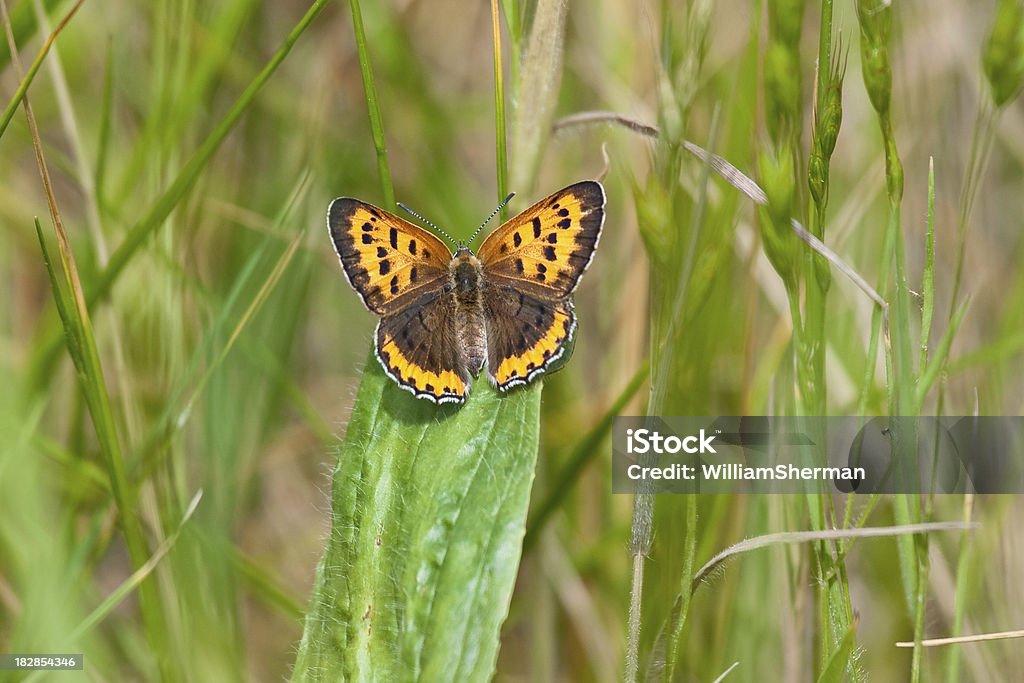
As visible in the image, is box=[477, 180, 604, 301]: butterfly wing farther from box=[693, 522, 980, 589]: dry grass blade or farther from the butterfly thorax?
box=[693, 522, 980, 589]: dry grass blade

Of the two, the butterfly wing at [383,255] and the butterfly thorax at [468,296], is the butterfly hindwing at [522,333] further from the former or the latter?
the butterfly wing at [383,255]

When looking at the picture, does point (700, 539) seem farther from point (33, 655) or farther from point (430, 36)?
point (430, 36)

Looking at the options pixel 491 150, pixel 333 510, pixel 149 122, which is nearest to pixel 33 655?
pixel 333 510

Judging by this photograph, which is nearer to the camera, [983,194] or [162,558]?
[162,558]

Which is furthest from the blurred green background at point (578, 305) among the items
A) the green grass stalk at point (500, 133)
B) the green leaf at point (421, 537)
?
the green leaf at point (421, 537)

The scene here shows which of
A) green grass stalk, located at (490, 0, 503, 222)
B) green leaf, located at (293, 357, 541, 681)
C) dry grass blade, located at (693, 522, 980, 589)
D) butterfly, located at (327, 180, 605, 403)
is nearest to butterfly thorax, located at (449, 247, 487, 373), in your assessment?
butterfly, located at (327, 180, 605, 403)

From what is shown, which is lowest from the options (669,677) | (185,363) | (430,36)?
(669,677)

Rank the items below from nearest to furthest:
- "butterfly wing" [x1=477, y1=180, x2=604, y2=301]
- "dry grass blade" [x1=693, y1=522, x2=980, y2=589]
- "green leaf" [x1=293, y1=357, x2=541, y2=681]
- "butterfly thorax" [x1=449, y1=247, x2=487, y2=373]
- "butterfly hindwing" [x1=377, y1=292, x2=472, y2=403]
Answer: "dry grass blade" [x1=693, y1=522, x2=980, y2=589] < "green leaf" [x1=293, y1=357, x2=541, y2=681] < "butterfly hindwing" [x1=377, y1=292, x2=472, y2=403] < "butterfly wing" [x1=477, y1=180, x2=604, y2=301] < "butterfly thorax" [x1=449, y1=247, x2=487, y2=373]

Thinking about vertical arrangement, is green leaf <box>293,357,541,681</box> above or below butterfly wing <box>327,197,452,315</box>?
below

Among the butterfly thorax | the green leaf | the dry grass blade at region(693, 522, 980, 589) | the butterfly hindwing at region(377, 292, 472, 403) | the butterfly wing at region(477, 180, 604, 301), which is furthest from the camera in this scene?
the butterfly thorax
